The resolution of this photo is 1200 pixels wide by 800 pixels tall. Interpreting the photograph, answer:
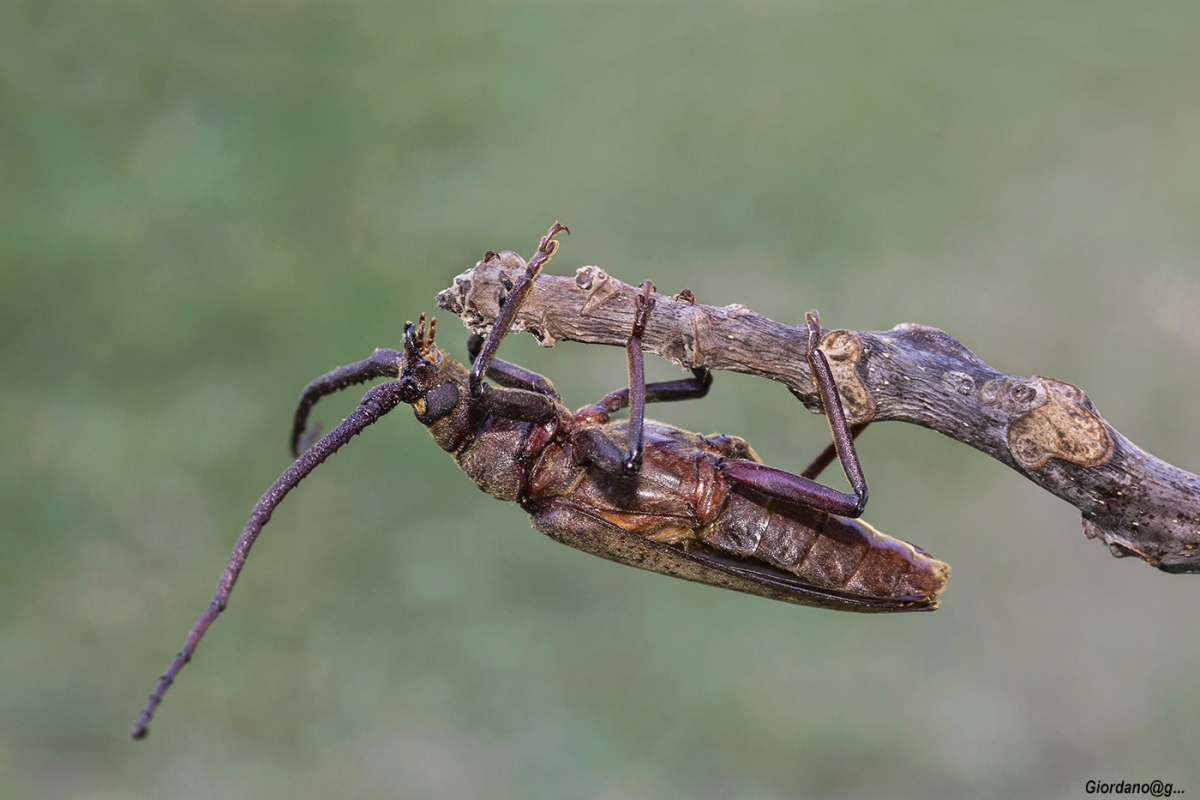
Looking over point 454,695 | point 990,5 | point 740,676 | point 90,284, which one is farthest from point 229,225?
point 990,5

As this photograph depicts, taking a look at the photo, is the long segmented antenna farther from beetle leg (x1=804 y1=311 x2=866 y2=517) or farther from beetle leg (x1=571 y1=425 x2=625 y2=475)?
beetle leg (x1=804 y1=311 x2=866 y2=517)

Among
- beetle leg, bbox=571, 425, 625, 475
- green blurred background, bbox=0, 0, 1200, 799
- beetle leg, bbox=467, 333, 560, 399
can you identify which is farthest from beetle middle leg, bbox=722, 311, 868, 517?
green blurred background, bbox=0, 0, 1200, 799

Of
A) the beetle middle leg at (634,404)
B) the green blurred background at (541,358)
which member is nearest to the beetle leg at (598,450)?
the beetle middle leg at (634,404)

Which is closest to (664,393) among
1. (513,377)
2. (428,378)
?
(513,377)

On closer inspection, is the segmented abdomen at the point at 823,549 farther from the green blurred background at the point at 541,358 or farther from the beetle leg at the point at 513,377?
the green blurred background at the point at 541,358

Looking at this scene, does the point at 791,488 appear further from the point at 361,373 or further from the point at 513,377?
the point at 361,373
